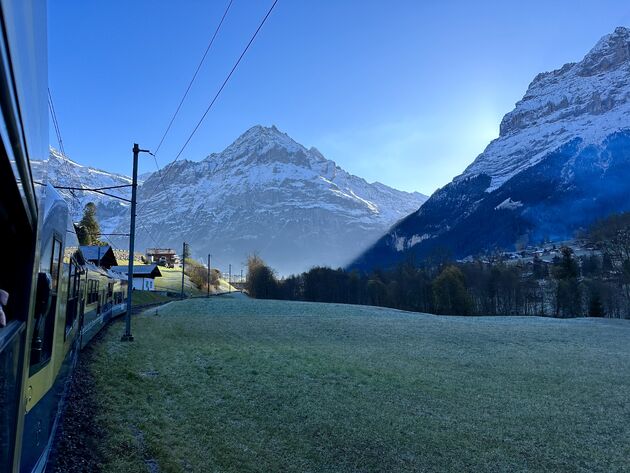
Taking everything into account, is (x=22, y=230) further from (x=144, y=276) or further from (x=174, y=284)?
(x=174, y=284)

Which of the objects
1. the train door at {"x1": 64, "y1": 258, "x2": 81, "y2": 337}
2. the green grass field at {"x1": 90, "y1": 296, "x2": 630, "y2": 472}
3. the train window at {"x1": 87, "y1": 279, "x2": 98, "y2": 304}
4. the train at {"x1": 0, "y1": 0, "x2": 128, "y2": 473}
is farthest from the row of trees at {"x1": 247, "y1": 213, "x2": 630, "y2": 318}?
the train at {"x1": 0, "y1": 0, "x2": 128, "y2": 473}

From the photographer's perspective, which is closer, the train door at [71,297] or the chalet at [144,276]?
the train door at [71,297]

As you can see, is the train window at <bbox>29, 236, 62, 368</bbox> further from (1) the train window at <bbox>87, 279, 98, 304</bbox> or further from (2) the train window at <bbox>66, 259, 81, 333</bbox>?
(1) the train window at <bbox>87, 279, 98, 304</bbox>

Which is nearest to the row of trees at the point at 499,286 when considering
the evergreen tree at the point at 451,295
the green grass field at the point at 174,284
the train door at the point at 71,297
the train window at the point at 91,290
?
the evergreen tree at the point at 451,295

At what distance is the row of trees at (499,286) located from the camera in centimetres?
7050

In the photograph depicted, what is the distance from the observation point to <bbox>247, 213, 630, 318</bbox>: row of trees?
2776 inches

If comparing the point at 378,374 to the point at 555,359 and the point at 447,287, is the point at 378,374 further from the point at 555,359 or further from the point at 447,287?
the point at 447,287

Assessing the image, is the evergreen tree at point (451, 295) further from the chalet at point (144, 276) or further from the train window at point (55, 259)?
the train window at point (55, 259)

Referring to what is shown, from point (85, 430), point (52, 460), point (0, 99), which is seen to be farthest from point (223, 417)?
point (0, 99)

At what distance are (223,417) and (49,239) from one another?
7.64m

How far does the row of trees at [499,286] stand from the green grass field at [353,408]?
5427cm

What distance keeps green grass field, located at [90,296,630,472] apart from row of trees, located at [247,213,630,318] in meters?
54.3

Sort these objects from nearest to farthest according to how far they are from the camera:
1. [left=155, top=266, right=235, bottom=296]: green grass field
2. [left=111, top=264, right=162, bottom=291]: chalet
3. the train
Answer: the train
[left=111, top=264, right=162, bottom=291]: chalet
[left=155, top=266, right=235, bottom=296]: green grass field

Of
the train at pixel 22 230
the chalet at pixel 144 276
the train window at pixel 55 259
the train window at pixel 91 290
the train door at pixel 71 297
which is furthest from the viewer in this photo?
the chalet at pixel 144 276
